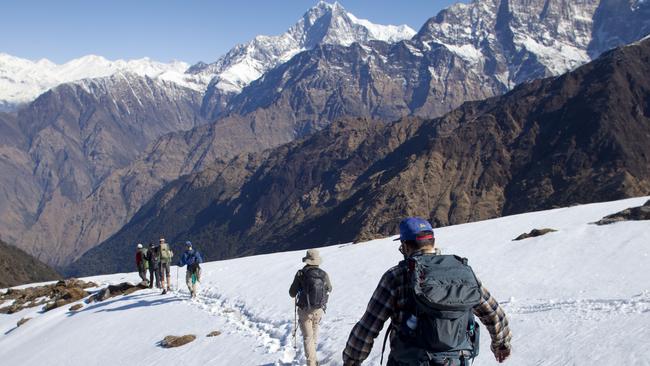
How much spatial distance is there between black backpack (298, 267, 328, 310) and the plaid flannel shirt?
5.68 meters

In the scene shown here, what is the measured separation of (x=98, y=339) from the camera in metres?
21.2

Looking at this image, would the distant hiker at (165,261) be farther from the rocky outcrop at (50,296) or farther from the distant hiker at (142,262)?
the rocky outcrop at (50,296)

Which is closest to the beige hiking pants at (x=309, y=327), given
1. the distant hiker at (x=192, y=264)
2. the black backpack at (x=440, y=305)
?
the black backpack at (x=440, y=305)

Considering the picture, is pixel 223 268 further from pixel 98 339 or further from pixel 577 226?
pixel 577 226

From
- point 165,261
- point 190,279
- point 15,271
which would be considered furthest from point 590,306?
point 15,271

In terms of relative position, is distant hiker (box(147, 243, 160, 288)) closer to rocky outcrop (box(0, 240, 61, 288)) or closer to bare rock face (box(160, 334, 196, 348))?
bare rock face (box(160, 334, 196, 348))

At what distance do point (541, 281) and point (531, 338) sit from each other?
6752mm

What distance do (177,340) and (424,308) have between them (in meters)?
13.8

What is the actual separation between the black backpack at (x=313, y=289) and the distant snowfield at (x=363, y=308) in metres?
1.59

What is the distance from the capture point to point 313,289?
11906 millimetres

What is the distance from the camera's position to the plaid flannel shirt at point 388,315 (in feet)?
19.5

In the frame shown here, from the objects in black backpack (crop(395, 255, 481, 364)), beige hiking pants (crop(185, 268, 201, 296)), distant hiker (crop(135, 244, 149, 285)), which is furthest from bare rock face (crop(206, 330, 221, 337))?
distant hiker (crop(135, 244, 149, 285))

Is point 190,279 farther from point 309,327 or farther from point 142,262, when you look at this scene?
point 309,327

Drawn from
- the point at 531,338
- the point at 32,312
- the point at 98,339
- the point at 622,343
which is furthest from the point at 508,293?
the point at 32,312
